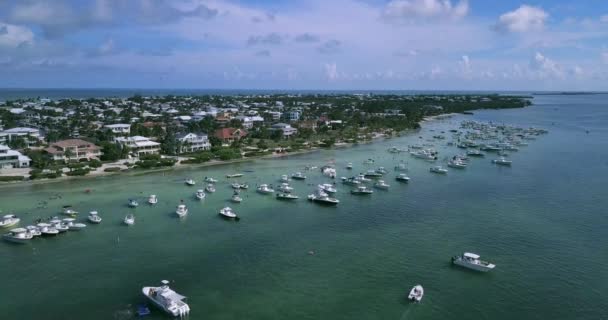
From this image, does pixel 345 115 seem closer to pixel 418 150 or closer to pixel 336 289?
pixel 418 150

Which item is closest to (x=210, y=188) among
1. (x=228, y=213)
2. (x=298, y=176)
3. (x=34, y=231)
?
(x=228, y=213)

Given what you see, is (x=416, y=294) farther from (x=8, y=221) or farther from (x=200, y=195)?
(x=8, y=221)

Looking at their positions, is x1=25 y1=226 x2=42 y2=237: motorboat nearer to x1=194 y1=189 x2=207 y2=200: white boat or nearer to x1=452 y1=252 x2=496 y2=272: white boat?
x1=194 y1=189 x2=207 y2=200: white boat

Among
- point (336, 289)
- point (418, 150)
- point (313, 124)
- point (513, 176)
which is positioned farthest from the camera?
point (313, 124)

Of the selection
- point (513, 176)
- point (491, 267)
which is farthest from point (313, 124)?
point (491, 267)

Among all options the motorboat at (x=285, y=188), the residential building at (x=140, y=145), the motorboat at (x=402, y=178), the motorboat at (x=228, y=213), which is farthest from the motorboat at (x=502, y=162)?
the residential building at (x=140, y=145)

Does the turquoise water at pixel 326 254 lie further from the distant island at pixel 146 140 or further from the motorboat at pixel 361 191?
the distant island at pixel 146 140
